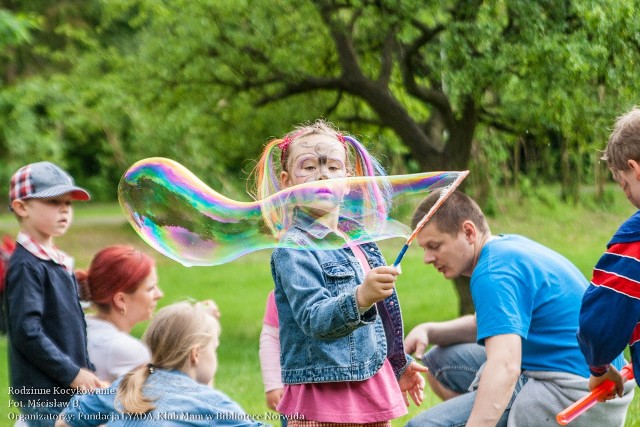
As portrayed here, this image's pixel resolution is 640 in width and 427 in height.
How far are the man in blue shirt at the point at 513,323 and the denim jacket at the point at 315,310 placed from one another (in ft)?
1.33

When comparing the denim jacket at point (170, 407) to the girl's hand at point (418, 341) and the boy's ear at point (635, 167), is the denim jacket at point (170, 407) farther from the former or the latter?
the boy's ear at point (635, 167)

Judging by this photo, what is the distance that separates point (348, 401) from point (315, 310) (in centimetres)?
41

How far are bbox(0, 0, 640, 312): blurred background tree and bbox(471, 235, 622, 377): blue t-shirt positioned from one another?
3.26 meters

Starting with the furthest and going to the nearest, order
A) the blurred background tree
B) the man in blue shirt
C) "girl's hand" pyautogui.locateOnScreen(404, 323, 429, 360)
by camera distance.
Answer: the blurred background tree → "girl's hand" pyautogui.locateOnScreen(404, 323, 429, 360) → the man in blue shirt

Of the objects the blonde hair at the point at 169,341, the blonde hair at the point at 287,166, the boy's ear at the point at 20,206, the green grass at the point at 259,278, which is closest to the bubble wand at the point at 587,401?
the blonde hair at the point at 287,166

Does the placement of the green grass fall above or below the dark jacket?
below

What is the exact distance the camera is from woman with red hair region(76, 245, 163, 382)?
4.68 meters

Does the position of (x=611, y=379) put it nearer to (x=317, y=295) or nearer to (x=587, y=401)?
(x=587, y=401)

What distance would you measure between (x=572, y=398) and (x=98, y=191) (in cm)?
3352

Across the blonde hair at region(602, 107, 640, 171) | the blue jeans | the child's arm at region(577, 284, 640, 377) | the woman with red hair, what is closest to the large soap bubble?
the woman with red hair

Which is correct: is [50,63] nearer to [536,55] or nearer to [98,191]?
[98,191]

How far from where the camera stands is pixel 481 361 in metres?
4.78

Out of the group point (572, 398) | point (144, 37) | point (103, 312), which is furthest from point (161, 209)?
point (144, 37)

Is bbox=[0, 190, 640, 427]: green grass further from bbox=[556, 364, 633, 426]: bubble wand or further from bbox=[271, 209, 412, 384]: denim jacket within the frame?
bbox=[271, 209, 412, 384]: denim jacket
